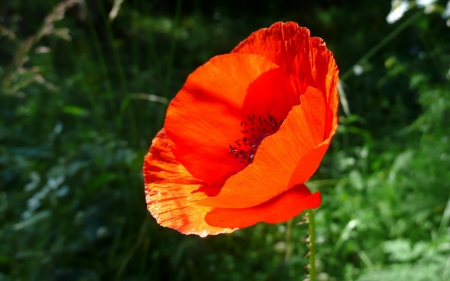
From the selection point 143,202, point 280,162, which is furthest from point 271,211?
point 143,202

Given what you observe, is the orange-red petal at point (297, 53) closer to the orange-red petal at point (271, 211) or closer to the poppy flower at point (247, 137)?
the poppy flower at point (247, 137)

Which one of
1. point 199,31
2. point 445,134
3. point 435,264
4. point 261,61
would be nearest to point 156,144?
point 261,61

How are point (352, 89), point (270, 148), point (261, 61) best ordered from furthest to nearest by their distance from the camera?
point (352, 89) < point (261, 61) < point (270, 148)

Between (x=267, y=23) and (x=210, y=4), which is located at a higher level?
(x=210, y=4)

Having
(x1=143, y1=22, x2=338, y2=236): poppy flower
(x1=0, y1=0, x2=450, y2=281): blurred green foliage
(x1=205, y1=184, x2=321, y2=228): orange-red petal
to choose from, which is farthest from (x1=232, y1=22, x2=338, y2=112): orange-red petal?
(x1=0, y1=0, x2=450, y2=281): blurred green foliage

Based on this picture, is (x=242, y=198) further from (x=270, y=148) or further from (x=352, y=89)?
(x=352, y=89)

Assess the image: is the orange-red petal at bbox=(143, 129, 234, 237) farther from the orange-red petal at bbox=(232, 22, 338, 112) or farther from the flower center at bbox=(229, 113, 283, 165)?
the orange-red petal at bbox=(232, 22, 338, 112)

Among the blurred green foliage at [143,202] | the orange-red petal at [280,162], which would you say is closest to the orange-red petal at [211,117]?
the orange-red petal at [280,162]
